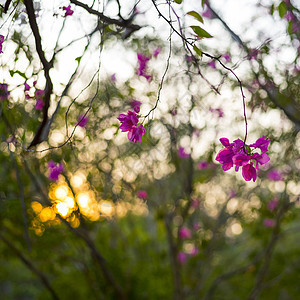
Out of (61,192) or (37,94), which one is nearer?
(37,94)

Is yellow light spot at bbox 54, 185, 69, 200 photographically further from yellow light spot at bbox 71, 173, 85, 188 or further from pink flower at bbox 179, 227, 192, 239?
pink flower at bbox 179, 227, 192, 239

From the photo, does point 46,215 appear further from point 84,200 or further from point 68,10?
point 68,10

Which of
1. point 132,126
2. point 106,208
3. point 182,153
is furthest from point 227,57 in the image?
point 106,208

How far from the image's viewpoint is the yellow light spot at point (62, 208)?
2634 millimetres

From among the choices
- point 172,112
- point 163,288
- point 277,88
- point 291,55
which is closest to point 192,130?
point 172,112

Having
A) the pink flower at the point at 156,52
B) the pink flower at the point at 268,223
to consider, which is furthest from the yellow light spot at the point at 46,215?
the pink flower at the point at 268,223

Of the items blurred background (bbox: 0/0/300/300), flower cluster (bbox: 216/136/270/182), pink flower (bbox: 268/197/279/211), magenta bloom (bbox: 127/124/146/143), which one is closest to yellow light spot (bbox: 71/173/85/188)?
blurred background (bbox: 0/0/300/300)

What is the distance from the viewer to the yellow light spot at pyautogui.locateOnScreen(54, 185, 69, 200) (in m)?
2.97

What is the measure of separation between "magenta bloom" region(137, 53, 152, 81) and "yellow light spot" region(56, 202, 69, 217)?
1055mm

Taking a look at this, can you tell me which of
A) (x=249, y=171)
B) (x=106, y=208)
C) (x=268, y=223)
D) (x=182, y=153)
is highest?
(x=106, y=208)

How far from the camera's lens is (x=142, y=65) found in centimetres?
268

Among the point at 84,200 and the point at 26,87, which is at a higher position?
the point at 84,200

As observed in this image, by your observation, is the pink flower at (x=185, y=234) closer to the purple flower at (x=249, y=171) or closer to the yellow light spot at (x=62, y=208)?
the yellow light spot at (x=62, y=208)

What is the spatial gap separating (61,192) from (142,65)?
1158 millimetres
